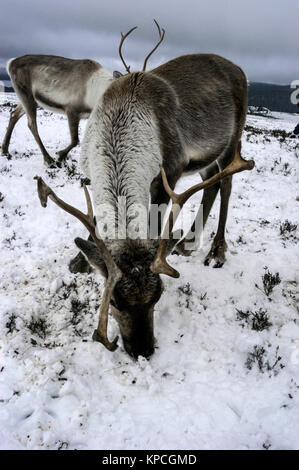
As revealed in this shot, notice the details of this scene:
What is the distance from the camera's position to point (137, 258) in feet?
7.22

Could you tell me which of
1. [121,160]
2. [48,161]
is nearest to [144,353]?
[121,160]

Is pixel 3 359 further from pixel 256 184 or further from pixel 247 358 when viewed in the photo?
pixel 256 184

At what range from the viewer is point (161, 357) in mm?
2818

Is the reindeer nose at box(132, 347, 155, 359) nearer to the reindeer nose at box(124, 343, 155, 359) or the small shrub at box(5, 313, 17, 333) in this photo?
the reindeer nose at box(124, 343, 155, 359)

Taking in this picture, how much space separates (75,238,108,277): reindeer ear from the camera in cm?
227

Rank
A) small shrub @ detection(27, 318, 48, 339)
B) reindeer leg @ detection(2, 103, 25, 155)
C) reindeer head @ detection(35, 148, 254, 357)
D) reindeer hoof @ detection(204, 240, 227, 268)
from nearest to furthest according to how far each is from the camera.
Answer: reindeer head @ detection(35, 148, 254, 357)
small shrub @ detection(27, 318, 48, 339)
reindeer hoof @ detection(204, 240, 227, 268)
reindeer leg @ detection(2, 103, 25, 155)

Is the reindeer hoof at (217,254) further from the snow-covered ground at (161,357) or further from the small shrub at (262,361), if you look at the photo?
the small shrub at (262,361)

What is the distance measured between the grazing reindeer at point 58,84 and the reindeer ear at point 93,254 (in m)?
5.66

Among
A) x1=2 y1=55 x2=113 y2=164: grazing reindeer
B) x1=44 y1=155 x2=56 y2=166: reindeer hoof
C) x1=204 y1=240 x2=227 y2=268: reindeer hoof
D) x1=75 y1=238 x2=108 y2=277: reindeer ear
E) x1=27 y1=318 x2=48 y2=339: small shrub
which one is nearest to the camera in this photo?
x1=75 y1=238 x2=108 y2=277: reindeer ear

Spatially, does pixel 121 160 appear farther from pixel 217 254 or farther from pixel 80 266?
pixel 217 254

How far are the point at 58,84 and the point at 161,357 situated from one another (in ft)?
23.3

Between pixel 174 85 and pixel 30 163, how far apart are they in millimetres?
5073

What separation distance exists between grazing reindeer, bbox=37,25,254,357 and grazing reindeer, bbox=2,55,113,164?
382 centimetres

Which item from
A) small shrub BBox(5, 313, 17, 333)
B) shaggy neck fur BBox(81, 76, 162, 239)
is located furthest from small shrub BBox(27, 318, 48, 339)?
shaggy neck fur BBox(81, 76, 162, 239)
